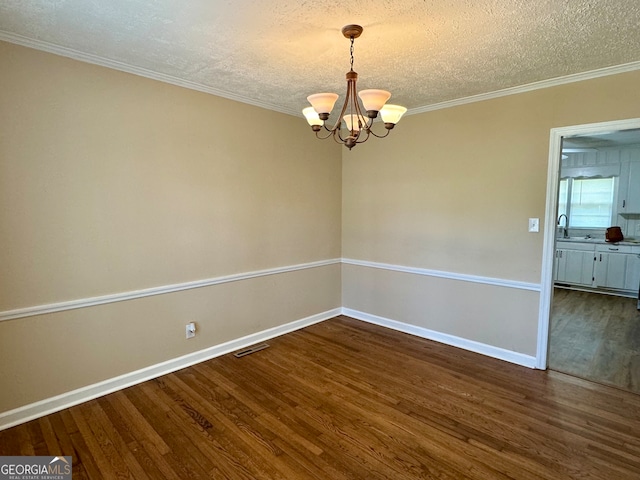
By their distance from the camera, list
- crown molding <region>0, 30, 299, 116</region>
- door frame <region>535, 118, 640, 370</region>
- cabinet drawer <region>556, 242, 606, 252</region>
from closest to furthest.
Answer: crown molding <region>0, 30, 299, 116</region> → door frame <region>535, 118, 640, 370</region> → cabinet drawer <region>556, 242, 606, 252</region>

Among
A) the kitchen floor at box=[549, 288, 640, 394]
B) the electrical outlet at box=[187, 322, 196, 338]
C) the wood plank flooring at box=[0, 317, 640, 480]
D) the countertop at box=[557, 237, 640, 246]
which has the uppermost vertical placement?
the countertop at box=[557, 237, 640, 246]

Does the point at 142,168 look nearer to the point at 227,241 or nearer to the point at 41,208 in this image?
the point at 41,208

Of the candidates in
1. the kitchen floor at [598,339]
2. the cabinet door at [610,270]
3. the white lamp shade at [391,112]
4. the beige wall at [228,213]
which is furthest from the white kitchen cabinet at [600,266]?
the white lamp shade at [391,112]

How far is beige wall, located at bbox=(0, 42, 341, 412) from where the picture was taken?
2.27 m

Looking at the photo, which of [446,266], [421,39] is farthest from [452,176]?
[421,39]

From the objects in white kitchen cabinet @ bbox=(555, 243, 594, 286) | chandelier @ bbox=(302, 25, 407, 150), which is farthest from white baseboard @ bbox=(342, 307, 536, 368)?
white kitchen cabinet @ bbox=(555, 243, 594, 286)

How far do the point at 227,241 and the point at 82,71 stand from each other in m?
1.70

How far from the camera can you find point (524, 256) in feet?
10.3

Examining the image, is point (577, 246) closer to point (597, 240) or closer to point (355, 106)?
point (597, 240)

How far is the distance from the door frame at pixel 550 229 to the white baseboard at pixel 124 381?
248 centimetres

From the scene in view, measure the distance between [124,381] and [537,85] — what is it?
165 inches

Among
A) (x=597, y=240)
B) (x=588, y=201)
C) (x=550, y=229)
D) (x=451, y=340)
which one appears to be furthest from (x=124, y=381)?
(x=588, y=201)

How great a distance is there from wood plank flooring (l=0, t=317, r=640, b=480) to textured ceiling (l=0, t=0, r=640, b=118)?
2.47 metres

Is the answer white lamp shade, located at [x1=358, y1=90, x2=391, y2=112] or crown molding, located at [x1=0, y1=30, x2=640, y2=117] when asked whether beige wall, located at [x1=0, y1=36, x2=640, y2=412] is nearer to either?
crown molding, located at [x1=0, y1=30, x2=640, y2=117]
